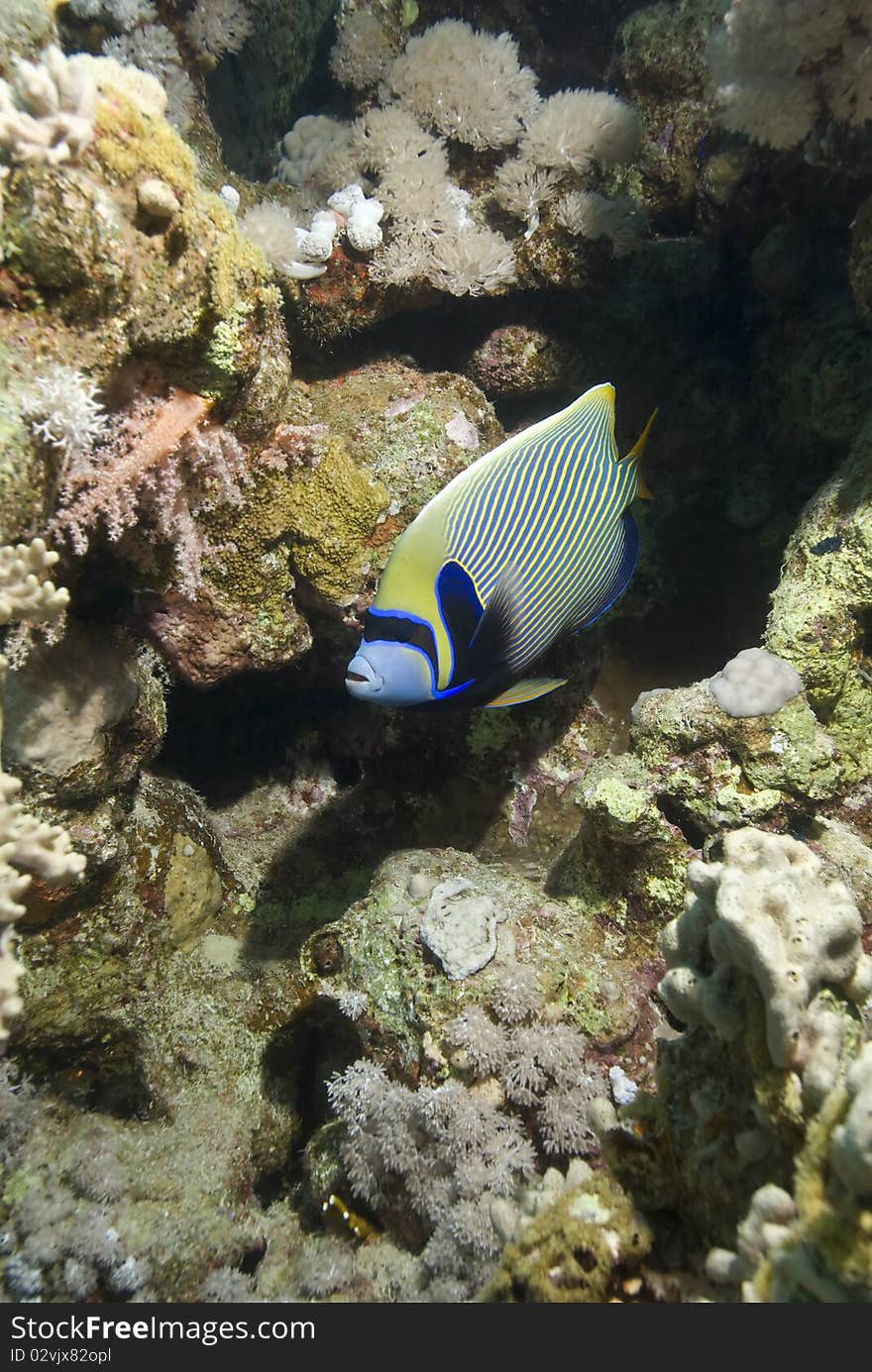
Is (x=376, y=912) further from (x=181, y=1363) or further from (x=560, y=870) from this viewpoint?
(x=181, y=1363)

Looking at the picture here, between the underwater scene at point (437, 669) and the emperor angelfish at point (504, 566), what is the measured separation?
2 centimetres

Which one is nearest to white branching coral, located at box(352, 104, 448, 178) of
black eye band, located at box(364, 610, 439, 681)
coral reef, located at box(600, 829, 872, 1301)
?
black eye band, located at box(364, 610, 439, 681)

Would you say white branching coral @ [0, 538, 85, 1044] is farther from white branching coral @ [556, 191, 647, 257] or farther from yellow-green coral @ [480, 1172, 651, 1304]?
white branching coral @ [556, 191, 647, 257]

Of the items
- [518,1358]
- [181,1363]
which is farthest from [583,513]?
[181,1363]

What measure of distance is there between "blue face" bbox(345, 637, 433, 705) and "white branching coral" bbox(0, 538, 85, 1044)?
82cm

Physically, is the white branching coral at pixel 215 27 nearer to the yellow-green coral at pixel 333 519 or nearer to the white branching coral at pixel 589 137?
the white branching coral at pixel 589 137

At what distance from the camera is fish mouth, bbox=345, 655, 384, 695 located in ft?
6.59

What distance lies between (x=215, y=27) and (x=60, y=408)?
157 inches

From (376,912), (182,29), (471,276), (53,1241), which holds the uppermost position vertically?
(182,29)

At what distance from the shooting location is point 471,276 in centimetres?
364

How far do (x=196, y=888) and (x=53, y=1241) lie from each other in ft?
4.45

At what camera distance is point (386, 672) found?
6.64 feet

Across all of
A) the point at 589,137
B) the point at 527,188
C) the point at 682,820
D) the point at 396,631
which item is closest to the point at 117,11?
the point at 527,188

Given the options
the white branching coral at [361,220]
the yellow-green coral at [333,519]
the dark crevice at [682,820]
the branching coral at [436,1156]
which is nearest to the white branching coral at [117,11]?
the white branching coral at [361,220]
